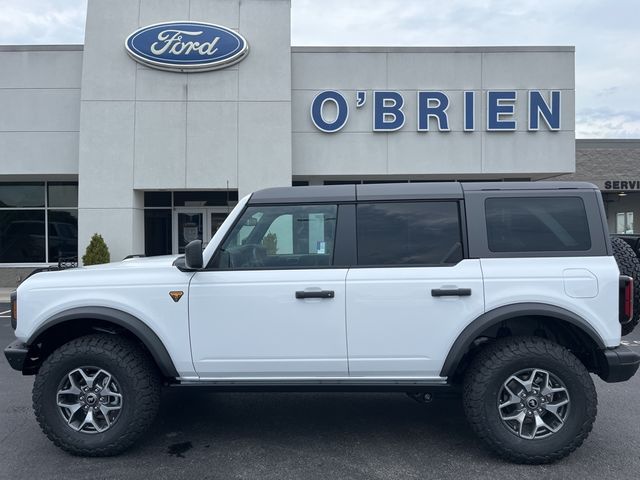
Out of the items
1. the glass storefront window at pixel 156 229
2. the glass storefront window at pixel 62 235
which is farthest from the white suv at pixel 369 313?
the glass storefront window at pixel 62 235

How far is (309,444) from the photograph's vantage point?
4.27 meters

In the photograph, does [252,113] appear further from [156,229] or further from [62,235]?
[62,235]

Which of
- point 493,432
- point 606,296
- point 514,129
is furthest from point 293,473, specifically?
point 514,129

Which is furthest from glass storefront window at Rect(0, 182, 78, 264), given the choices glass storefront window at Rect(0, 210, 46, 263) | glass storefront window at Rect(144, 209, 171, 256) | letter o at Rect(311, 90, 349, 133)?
letter o at Rect(311, 90, 349, 133)

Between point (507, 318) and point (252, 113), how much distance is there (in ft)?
39.2

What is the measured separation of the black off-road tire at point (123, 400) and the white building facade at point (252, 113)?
11.0m

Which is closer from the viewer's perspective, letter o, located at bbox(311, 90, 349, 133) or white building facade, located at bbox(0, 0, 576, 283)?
white building facade, located at bbox(0, 0, 576, 283)

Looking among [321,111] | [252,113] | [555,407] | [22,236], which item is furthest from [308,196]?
[22,236]

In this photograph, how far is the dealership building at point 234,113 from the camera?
Result: 14625 mm

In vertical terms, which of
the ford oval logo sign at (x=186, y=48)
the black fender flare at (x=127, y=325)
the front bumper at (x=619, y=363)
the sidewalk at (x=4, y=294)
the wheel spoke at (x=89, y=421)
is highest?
the ford oval logo sign at (x=186, y=48)

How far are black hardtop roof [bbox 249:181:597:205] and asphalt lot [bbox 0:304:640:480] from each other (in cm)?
193

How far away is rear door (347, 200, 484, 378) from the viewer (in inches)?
153

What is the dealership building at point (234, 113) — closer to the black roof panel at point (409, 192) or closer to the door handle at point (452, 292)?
the black roof panel at point (409, 192)

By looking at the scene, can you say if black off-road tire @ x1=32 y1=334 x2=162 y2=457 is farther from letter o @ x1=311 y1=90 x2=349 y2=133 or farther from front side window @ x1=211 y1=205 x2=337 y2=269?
letter o @ x1=311 y1=90 x2=349 y2=133
